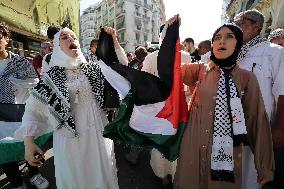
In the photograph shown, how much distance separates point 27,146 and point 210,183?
1.55 meters

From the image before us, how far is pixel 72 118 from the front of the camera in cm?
283

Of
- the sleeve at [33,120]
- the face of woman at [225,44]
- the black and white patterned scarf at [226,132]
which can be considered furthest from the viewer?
the sleeve at [33,120]

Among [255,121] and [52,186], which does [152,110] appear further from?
[52,186]

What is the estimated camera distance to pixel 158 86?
270 cm

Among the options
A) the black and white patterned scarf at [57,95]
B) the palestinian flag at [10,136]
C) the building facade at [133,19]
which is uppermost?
the building facade at [133,19]

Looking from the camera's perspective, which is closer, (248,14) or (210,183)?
(210,183)

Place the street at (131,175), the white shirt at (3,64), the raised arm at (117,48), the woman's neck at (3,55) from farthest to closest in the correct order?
the street at (131,175), the woman's neck at (3,55), the white shirt at (3,64), the raised arm at (117,48)

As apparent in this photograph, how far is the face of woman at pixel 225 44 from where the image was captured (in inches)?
100

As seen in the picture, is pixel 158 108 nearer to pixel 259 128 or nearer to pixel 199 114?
pixel 199 114

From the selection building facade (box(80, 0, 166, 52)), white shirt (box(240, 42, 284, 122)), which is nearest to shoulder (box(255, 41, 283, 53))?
white shirt (box(240, 42, 284, 122))

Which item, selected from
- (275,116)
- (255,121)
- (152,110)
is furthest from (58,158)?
(275,116)

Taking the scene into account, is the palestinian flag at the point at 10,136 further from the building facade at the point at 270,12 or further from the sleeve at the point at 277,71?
the building facade at the point at 270,12

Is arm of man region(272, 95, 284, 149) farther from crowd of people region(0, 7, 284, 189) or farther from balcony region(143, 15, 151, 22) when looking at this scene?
balcony region(143, 15, 151, 22)

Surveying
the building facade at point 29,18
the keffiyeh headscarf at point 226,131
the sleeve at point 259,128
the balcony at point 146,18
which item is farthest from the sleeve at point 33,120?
the balcony at point 146,18
